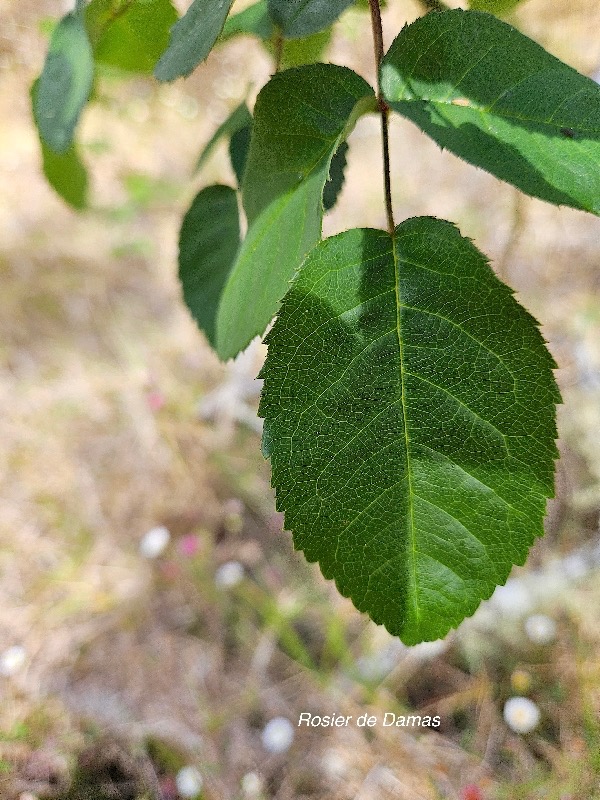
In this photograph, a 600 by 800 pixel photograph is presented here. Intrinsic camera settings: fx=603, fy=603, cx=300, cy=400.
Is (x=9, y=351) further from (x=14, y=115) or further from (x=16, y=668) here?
(x=14, y=115)

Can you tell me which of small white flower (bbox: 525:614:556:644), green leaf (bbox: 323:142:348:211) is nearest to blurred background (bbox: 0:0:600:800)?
small white flower (bbox: 525:614:556:644)

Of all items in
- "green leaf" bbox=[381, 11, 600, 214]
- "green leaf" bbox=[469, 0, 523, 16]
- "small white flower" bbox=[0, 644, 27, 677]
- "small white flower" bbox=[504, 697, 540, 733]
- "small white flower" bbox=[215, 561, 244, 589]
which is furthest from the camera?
"small white flower" bbox=[215, 561, 244, 589]

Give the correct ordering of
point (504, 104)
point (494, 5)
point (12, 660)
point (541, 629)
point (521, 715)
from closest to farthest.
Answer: point (504, 104)
point (494, 5)
point (521, 715)
point (541, 629)
point (12, 660)

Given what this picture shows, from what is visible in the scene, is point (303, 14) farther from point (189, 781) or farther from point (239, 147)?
point (189, 781)

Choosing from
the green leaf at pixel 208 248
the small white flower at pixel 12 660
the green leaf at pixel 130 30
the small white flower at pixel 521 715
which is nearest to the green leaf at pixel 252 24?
the green leaf at pixel 130 30

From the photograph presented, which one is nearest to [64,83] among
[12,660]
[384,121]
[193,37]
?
[193,37]

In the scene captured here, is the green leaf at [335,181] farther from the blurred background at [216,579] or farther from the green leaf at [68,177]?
the green leaf at [68,177]

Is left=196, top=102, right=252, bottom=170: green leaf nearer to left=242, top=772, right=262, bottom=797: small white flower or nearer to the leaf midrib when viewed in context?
the leaf midrib
